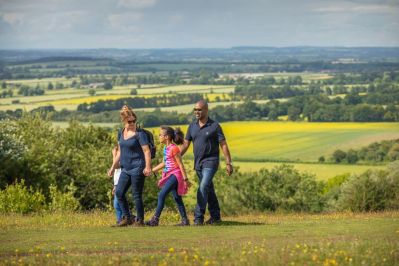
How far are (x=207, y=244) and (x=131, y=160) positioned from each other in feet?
12.4

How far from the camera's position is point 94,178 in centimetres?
4966

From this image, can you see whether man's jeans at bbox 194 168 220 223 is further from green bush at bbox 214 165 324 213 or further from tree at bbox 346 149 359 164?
tree at bbox 346 149 359 164

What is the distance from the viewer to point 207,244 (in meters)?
13.0

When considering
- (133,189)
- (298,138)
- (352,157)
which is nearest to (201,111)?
(133,189)

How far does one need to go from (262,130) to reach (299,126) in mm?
5710

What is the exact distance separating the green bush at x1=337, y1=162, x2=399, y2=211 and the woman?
89.9 feet

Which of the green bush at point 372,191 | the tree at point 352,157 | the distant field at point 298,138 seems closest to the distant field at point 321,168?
the tree at point 352,157

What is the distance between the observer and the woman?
16047 millimetres

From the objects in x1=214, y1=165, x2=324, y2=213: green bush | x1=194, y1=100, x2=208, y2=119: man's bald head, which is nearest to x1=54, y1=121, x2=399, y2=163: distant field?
x1=214, y1=165, x2=324, y2=213: green bush

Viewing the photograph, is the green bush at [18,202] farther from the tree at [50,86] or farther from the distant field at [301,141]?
the tree at [50,86]

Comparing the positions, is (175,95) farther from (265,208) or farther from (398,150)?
(265,208)

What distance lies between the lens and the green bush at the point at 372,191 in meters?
43.6

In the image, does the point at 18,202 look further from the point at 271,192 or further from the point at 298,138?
the point at 298,138

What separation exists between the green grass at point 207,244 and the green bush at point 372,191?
27206 mm
